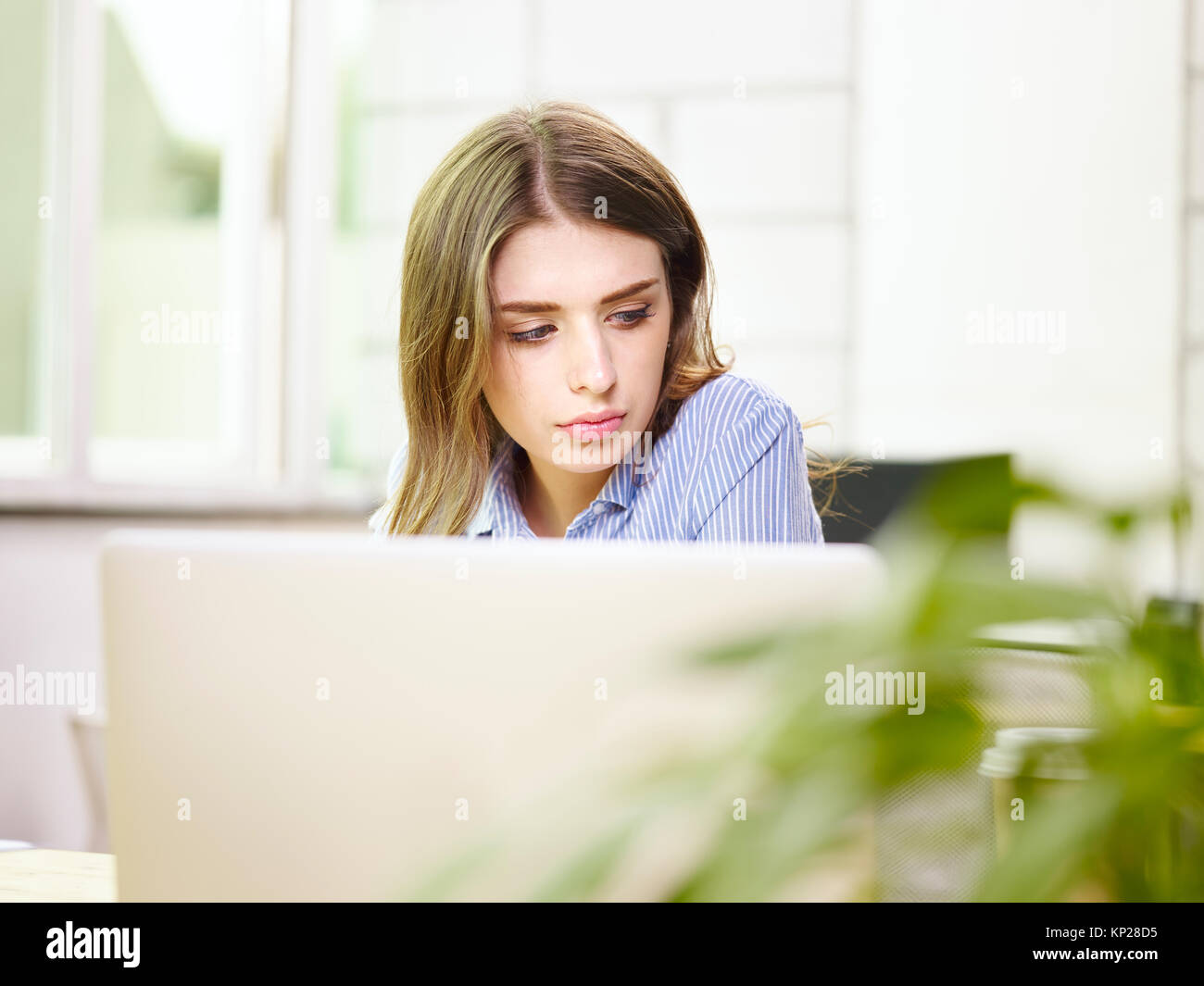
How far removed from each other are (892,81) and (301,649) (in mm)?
3071

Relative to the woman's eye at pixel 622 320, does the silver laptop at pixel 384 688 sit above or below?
below

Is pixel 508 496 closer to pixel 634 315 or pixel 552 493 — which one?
pixel 552 493

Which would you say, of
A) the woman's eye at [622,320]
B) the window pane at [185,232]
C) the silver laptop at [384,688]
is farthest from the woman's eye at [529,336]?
the window pane at [185,232]

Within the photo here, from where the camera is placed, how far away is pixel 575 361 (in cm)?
135

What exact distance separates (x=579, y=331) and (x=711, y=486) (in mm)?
235

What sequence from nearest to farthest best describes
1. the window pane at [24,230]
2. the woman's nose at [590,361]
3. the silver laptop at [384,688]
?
the silver laptop at [384,688], the woman's nose at [590,361], the window pane at [24,230]

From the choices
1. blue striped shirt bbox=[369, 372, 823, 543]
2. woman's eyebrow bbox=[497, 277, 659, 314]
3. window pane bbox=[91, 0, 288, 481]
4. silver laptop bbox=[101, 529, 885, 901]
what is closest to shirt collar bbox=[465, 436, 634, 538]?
blue striped shirt bbox=[369, 372, 823, 543]

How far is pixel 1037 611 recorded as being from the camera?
0.25 meters

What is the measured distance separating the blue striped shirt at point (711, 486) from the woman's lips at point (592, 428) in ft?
0.35

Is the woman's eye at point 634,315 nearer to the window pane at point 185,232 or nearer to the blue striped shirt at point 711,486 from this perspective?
the blue striped shirt at point 711,486

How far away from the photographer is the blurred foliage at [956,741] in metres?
0.23

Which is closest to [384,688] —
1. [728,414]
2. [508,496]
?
[728,414]

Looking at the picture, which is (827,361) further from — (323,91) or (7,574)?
(7,574)

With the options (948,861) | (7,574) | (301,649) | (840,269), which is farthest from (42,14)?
(948,861)
